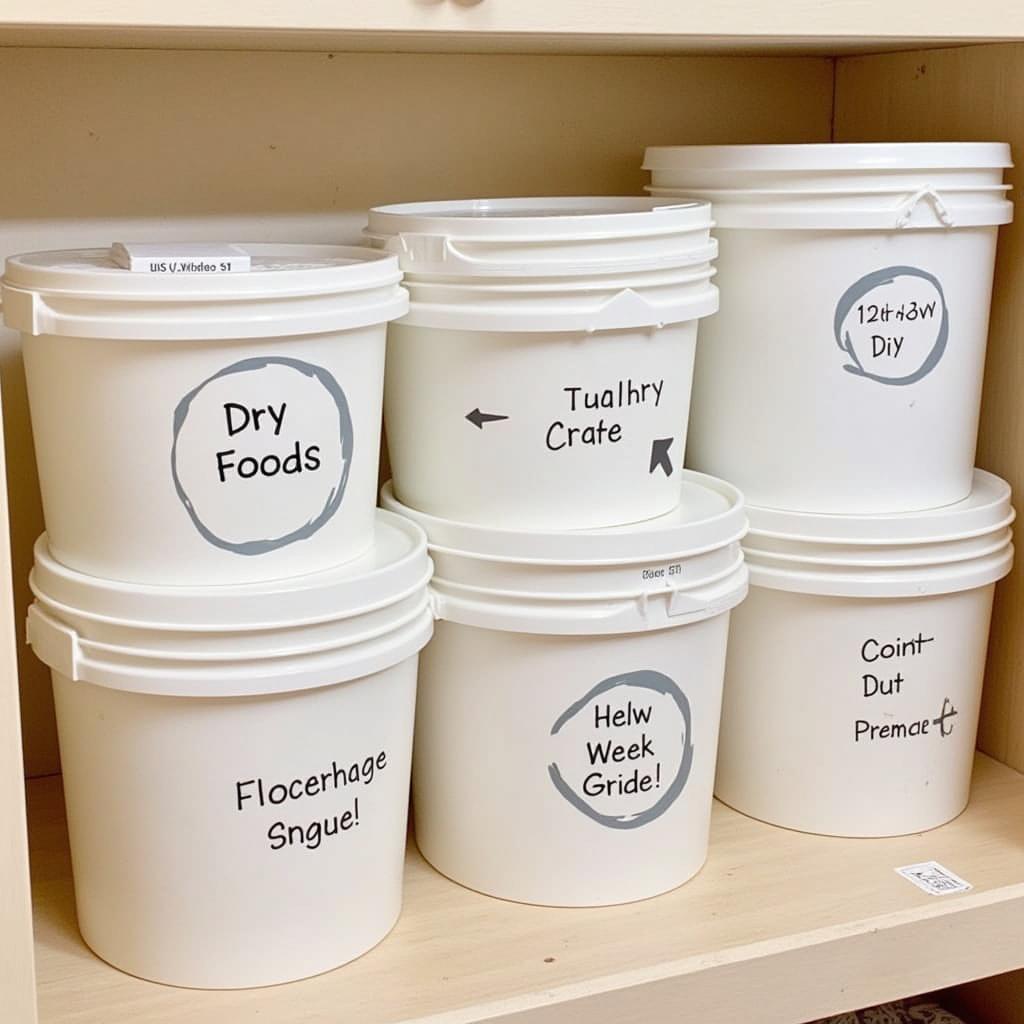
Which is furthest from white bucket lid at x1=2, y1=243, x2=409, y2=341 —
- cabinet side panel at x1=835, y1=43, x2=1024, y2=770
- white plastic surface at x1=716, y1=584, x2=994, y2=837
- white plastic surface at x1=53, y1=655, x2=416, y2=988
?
cabinet side panel at x1=835, y1=43, x2=1024, y2=770

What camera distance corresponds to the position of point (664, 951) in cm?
100

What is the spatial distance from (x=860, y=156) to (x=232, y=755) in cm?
60

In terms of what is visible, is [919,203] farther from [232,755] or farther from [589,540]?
[232,755]

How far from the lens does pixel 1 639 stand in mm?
A: 793

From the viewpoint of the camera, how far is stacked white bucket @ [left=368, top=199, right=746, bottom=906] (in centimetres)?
98

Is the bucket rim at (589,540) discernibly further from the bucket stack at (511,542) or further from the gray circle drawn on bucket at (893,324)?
the gray circle drawn on bucket at (893,324)

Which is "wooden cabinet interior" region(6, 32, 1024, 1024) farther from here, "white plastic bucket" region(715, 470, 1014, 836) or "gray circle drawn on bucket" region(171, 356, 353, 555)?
"gray circle drawn on bucket" region(171, 356, 353, 555)

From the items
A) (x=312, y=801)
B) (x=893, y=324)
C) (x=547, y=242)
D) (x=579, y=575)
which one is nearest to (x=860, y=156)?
(x=893, y=324)

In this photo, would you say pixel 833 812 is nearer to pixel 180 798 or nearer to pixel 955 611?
pixel 955 611

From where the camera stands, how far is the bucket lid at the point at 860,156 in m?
1.06

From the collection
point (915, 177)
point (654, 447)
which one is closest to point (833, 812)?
point (654, 447)

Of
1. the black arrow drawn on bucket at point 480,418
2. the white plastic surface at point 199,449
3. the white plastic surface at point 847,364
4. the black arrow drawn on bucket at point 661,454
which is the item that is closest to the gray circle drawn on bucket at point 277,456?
the white plastic surface at point 199,449

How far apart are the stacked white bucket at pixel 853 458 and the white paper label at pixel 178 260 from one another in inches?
15.0

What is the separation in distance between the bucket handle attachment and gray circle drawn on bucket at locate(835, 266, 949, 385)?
35mm
